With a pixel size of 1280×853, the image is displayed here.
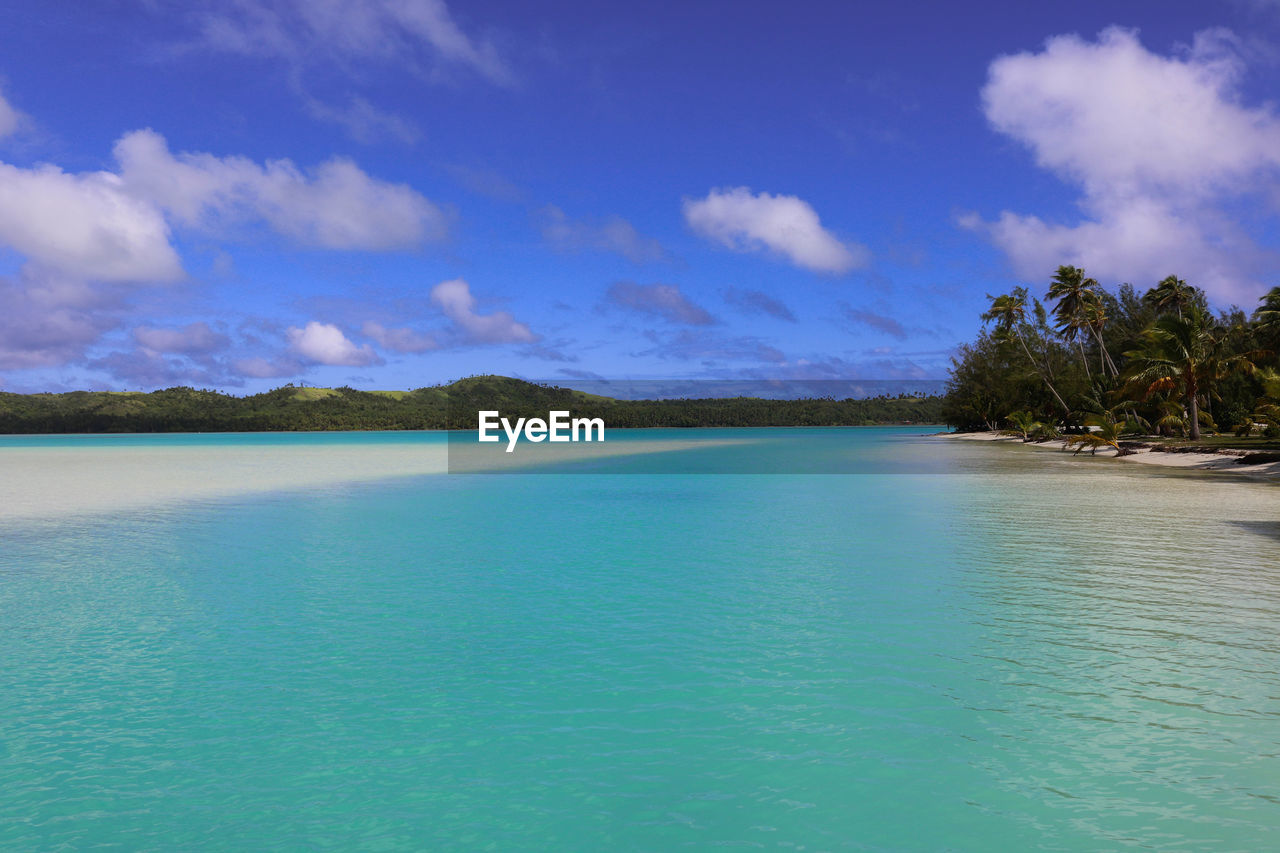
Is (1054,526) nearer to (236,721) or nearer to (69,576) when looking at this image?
(236,721)

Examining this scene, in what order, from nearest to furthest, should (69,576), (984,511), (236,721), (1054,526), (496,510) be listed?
(236,721) < (69,576) < (1054,526) < (984,511) < (496,510)

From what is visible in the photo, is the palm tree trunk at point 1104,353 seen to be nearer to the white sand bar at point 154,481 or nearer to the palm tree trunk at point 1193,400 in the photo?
the palm tree trunk at point 1193,400

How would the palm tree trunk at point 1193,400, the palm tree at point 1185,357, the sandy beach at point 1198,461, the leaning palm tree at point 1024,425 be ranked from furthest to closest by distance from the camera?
the leaning palm tree at point 1024,425
the palm tree trunk at point 1193,400
the palm tree at point 1185,357
the sandy beach at point 1198,461

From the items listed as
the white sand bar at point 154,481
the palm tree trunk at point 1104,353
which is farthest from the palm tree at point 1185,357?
the white sand bar at point 154,481

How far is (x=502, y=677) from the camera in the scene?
908cm

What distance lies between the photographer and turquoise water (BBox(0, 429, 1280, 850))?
19.5ft

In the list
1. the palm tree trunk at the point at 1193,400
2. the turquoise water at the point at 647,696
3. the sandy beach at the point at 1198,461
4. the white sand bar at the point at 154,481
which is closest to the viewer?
the turquoise water at the point at 647,696

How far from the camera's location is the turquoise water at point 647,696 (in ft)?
19.5

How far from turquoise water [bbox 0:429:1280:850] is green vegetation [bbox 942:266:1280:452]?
3156cm

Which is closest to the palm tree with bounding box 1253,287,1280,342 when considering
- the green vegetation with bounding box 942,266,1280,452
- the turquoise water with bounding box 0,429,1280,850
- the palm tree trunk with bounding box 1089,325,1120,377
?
the green vegetation with bounding box 942,266,1280,452

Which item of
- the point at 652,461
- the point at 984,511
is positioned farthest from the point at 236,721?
the point at 652,461

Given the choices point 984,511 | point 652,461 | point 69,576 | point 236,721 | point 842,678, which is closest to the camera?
point 236,721

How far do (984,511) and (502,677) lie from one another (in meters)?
18.8

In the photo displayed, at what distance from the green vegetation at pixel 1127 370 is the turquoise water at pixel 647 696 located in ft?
104
